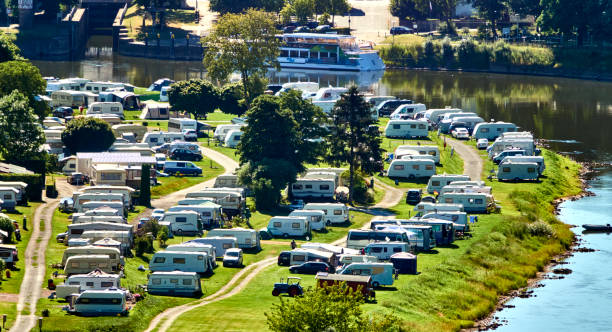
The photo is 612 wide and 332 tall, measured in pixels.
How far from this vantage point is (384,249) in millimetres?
73812

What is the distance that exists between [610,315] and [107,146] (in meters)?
51.2

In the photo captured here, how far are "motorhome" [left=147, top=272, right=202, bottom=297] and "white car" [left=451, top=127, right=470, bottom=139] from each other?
2452 inches

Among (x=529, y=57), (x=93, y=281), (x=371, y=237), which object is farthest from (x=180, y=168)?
(x=529, y=57)

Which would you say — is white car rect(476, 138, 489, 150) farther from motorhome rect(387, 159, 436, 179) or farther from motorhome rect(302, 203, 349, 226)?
motorhome rect(302, 203, 349, 226)

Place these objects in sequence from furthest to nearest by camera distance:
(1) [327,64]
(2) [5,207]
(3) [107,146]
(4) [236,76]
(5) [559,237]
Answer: (1) [327,64]
(4) [236,76]
(3) [107,146]
(5) [559,237]
(2) [5,207]

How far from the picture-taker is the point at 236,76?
→ 593 feet

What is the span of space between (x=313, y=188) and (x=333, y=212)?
821cm

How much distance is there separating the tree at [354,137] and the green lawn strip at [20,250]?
949 inches

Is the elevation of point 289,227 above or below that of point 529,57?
below

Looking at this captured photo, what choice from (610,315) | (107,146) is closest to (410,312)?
(610,315)

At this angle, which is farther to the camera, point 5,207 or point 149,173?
point 149,173

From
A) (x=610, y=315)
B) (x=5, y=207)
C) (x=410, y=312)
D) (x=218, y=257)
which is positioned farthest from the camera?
(x=5, y=207)

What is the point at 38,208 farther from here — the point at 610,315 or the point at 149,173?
the point at 610,315

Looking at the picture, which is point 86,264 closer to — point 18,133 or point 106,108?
point 18,133
